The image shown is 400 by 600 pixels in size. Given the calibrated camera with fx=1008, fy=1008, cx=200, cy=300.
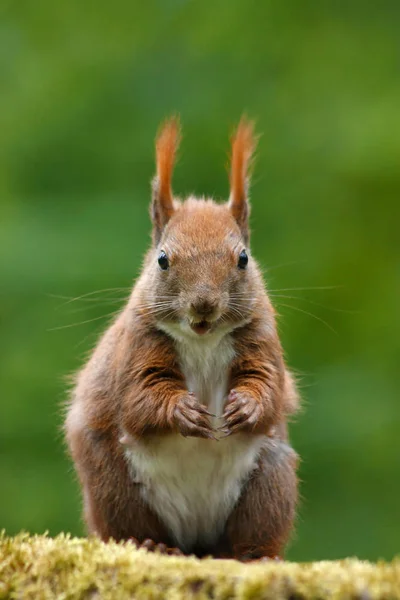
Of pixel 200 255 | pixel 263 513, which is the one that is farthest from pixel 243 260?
pixel 263 513

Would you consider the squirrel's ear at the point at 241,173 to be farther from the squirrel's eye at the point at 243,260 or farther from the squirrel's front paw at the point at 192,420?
the squirrel's front paw at the point at 192,420

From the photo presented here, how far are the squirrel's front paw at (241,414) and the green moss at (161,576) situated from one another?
A: 2.06 feet

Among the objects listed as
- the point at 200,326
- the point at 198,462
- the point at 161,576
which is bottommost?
the point at 161,576

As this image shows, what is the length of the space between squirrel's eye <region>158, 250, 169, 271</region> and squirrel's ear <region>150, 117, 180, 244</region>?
0.22m

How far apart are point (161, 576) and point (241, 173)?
159cm

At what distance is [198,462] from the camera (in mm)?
2977

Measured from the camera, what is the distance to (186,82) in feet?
18.7

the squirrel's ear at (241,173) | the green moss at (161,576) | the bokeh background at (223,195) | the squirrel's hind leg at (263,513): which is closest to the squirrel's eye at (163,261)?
the squirrel's ear at (241,173)

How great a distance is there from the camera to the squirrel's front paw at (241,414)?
111 inches

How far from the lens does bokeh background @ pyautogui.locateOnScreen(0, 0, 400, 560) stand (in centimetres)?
490

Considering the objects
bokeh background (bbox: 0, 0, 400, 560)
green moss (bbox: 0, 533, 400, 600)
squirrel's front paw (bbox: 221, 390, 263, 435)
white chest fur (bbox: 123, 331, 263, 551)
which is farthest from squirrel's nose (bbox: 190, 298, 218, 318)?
bokeh background (bbox: 0, 0, 400, 560)

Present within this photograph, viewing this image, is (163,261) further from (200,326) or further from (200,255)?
(200,326)

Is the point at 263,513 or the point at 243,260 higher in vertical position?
the point at 243,260

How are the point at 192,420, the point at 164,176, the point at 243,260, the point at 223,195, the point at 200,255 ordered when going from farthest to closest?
the point at 223,195 → the point at 164,176 → the point at 243,260 → the point at 200,255 → the point at 192,420
